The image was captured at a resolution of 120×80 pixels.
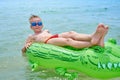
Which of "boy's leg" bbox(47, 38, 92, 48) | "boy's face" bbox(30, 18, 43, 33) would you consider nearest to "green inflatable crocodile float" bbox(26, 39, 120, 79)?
"boy's leg" bbox(47, 38, 92, 48)

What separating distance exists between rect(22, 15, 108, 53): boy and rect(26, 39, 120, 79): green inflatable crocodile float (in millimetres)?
92

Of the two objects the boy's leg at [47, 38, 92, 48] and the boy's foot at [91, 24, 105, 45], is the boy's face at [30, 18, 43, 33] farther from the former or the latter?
the boy's foot at [91, 24, 105, 45]

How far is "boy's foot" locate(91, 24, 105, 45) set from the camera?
3.96 meters

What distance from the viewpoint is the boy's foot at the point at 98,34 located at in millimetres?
3957

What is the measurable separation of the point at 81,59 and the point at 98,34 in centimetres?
44

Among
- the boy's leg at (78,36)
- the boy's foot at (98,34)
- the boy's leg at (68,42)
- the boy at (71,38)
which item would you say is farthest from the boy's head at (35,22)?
the boy's foot at (98,34)

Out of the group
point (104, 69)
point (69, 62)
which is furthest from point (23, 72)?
point (104, 69)

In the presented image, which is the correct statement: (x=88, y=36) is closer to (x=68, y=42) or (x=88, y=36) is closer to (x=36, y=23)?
(x=68, y=42)

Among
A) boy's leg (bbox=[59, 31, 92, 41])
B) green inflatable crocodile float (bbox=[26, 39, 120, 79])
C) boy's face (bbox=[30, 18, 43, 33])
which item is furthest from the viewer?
boy's face (bbox=[30, 18, 43, 33])

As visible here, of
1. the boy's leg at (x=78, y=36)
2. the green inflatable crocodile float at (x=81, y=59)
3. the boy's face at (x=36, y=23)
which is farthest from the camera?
the boy's face at (x=36, y=23)

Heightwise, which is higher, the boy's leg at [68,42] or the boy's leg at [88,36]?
the boy's leg at [88,36]

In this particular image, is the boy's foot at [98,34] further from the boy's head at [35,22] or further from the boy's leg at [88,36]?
the boy's head at [35,22]

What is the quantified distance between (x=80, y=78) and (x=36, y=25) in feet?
4.45

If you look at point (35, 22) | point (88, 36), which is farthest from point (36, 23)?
point (88, 36)
